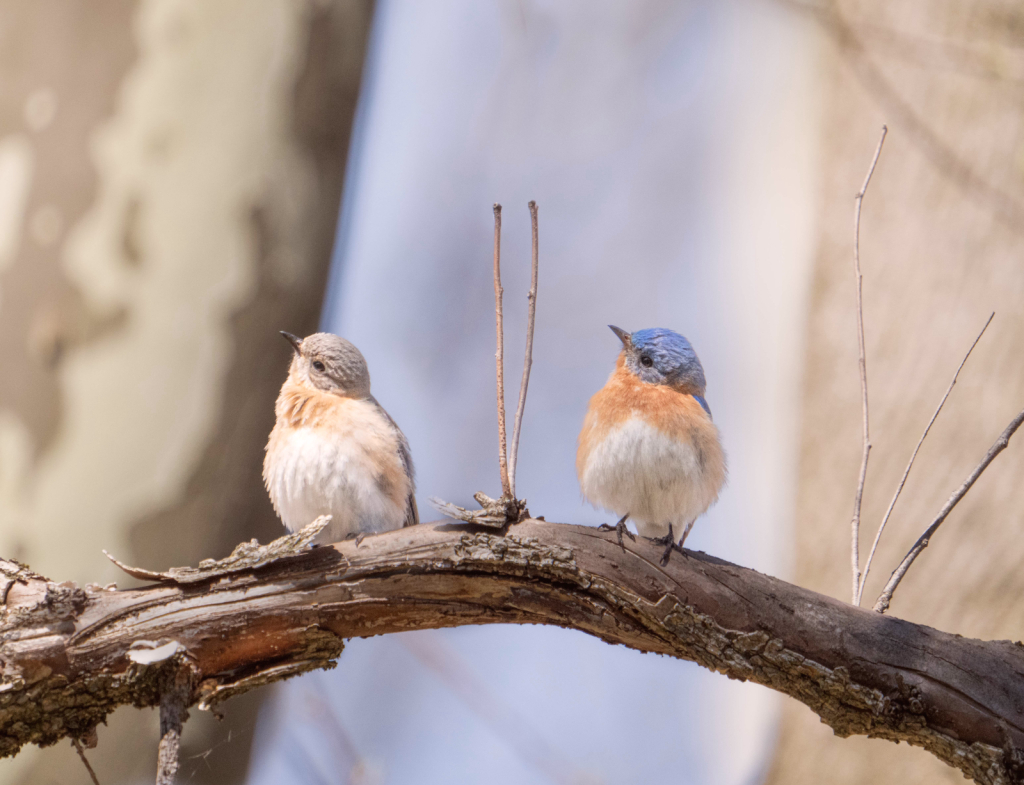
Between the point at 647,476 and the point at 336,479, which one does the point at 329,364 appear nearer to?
the point at 336,479

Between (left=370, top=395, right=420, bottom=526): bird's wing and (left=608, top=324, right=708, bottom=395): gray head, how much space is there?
1151 millimetres

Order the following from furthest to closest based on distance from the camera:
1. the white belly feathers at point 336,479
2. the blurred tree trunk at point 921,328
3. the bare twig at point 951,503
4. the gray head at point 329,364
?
the blurred tree trunk at point 921,328
the gray head at point 329,364
the white belly feathers at point 336,479
the bare twig at point 951,503

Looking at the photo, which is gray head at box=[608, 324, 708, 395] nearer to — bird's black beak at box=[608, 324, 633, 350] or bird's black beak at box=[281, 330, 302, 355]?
bird's black beak at box=[608, 324, 633, 350]

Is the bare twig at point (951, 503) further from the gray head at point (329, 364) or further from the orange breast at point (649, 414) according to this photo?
the gray head at point (329, 364)

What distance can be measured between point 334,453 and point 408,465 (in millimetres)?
568

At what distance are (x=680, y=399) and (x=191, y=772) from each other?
2906mm

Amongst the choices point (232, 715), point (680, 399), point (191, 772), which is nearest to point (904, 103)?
point (680, 399)

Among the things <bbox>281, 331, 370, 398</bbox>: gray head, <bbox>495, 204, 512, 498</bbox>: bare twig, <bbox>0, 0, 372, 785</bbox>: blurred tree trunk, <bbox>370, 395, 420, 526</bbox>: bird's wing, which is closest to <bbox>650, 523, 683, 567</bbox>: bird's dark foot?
<bbox>495, 204, 512, 498</bbox>: bare twig

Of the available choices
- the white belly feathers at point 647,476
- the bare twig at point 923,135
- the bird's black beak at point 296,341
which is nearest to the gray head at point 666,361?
the white belly feathers at point 647,476

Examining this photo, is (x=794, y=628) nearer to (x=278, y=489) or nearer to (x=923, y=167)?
(x=278, y=489)

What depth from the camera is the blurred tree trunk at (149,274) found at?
3.25 m

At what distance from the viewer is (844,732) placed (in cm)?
218

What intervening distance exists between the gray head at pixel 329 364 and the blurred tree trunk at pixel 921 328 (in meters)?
2.71

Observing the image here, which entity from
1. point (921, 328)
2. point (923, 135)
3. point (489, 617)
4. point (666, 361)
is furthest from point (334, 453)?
point (923, 135)
